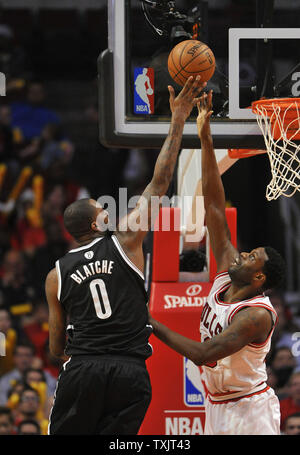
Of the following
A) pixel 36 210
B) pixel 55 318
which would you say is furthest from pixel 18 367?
pixel 55 318

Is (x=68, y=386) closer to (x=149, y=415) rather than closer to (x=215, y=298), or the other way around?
(x=215, y=298)

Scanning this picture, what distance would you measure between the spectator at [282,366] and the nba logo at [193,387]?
2337 millimetres

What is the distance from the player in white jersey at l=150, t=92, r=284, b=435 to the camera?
12.7ft

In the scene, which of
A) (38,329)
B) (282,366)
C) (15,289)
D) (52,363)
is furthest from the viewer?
(15,289)

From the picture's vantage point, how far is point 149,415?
199 inches

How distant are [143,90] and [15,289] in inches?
208

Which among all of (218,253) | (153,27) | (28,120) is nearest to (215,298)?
(218,253)

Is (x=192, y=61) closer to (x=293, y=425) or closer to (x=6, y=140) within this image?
(x=293, y=425)

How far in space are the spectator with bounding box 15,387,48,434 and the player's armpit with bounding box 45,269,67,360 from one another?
3014mm

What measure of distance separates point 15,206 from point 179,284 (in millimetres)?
5429

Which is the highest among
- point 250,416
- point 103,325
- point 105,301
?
point 105,301

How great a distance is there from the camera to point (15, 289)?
9.26 metres
